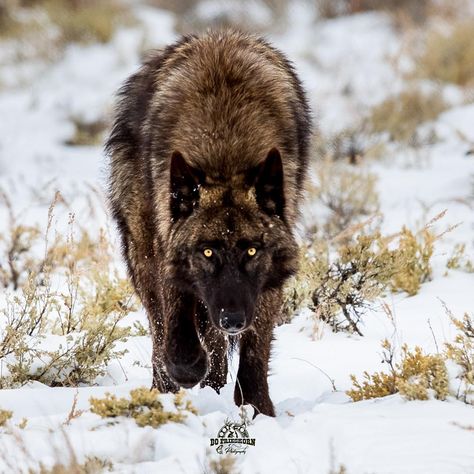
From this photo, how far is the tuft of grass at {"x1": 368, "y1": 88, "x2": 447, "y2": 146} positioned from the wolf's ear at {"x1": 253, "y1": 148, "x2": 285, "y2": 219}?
7.95 meters

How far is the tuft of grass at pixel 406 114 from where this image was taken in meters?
12.4

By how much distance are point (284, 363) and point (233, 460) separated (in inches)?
84.7

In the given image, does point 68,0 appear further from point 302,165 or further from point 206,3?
point 302,165

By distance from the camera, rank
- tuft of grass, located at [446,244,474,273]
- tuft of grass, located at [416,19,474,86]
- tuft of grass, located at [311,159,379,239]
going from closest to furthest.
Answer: tuft of grass, located at [446,244,474,273] < tuft of grass, located at [311,159,379,239] < tuft of grass, located at [416,19,474,86]

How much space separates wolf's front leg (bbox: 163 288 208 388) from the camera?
15.3ft

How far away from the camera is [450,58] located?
14.9 meters

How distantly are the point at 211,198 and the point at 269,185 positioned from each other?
0.29 m

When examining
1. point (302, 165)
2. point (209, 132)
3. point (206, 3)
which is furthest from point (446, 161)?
point (206, 3)

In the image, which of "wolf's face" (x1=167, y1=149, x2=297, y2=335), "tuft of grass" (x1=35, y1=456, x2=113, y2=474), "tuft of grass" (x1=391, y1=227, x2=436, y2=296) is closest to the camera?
"tuft of grass" (x1=35, y1=456, x2=113, y2=474)

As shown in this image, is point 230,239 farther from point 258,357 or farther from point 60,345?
point 60,345

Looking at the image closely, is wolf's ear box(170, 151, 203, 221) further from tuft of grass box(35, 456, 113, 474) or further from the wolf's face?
tuft of grass box(35, 456, 113, 474)

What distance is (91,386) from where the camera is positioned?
4.83 meters

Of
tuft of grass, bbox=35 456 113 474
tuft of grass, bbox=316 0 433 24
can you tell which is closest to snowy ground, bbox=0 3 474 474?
tuft of grass, bbox=35 456 113 474

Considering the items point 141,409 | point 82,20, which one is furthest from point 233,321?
point 82,20
